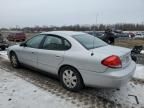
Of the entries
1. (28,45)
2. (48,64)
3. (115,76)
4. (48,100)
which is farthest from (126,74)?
(28,45)

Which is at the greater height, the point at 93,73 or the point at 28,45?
the point at 28,45

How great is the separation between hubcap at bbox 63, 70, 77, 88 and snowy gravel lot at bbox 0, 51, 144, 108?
0.19 m

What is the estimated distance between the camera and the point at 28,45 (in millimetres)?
6051

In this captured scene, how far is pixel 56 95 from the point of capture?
14.3ft

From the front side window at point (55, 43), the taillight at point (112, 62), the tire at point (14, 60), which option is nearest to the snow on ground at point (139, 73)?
the taillight at point (112, 62)

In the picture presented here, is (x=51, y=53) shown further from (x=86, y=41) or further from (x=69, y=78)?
(x=86, y=41)

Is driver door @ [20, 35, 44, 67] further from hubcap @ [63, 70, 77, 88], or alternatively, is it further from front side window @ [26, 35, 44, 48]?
hubcap @ [63, 70, 77, 88]

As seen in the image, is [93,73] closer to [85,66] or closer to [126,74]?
[85,66]

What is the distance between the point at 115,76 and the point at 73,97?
111cm

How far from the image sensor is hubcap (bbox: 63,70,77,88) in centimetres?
449

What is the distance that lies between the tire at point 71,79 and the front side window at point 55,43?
0.58 metres

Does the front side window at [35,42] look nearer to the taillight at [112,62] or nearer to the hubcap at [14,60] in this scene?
the hubcap at [14,60]

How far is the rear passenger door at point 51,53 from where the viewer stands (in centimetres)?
479

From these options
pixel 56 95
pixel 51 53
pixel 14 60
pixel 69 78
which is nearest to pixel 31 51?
pixel 51 53
